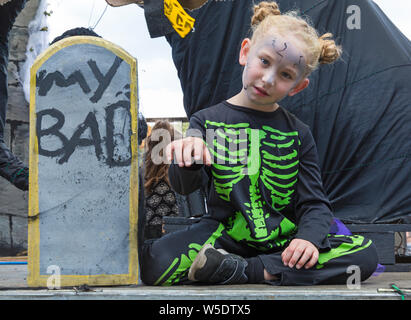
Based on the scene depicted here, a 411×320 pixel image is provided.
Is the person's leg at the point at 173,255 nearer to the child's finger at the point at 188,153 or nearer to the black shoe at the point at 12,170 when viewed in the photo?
the child's finger at the point at 188,153

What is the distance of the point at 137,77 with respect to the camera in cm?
154

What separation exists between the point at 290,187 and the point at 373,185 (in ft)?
3.23

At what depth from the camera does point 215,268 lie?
147 centimetres

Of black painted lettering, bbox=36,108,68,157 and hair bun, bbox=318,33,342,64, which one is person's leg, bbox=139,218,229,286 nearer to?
black painted lettering, bbox=36,108,68,157

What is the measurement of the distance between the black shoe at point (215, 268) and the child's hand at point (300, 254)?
16 centimetres

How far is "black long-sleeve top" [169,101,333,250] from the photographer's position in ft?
5.30

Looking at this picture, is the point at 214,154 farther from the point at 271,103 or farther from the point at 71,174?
the point at 71,174

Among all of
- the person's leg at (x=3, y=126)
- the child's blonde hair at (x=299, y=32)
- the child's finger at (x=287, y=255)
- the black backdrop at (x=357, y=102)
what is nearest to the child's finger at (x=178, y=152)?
the child's finger at (x=287, y=255)

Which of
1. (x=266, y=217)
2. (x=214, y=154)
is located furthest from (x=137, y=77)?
(x=266, y=217)

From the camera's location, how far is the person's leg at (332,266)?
1513 mm

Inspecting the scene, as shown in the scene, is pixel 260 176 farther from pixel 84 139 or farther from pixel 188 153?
pixel 84 139

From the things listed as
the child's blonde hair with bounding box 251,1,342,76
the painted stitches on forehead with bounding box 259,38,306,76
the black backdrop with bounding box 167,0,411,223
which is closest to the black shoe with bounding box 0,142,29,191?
the black backdrop with bounding box 167,0,411,223

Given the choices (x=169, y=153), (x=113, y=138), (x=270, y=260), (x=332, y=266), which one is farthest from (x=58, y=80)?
(x=332, y=266)

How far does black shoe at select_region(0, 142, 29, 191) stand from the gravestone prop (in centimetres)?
182
